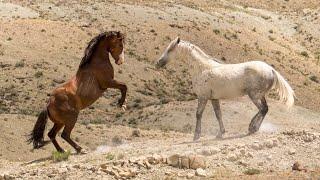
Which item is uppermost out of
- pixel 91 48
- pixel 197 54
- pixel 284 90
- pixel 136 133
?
pixel 91 48

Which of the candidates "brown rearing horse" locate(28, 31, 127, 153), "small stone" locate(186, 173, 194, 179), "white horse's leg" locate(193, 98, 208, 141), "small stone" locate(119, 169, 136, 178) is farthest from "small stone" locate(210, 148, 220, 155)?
"white horse's leg" locate(193, 98, 208, 141)

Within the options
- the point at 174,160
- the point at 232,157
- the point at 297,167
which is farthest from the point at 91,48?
the point at 297,167

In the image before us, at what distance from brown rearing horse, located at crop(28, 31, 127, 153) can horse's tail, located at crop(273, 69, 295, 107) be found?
4027 mm

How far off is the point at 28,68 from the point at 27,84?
2530 mm

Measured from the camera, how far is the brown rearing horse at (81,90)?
17281 mm

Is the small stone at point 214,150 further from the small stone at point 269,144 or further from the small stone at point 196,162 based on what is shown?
the small stone at point 269,144

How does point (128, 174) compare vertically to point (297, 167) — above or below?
below

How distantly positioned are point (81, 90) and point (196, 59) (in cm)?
324

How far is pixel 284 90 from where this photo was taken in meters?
18.7

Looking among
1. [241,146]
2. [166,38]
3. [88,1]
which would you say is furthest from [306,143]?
[88,1]

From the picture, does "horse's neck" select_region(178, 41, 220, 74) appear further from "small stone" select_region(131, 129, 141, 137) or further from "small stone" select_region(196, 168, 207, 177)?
"small stone" select_region(131, 129, 141, 137)

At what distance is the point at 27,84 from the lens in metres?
41.5

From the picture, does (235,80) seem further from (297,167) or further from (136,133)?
(136,133)

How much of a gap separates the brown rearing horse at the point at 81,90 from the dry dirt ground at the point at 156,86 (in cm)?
80
